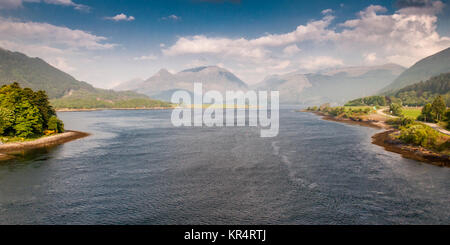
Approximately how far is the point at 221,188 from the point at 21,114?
8087cm

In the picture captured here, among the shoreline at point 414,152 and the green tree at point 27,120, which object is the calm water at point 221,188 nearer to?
the shoreline at point 414,152

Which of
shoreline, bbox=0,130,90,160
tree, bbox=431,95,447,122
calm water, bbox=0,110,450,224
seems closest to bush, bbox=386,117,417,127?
tree, bbox=431,95,447,122

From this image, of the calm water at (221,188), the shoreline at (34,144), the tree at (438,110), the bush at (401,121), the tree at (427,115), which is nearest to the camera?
the calm water at (221,188)

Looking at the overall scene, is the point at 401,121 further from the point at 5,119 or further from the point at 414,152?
the point at 5,119

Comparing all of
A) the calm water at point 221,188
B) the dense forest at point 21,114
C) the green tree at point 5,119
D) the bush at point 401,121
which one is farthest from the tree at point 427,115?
the green tree at point 5,119

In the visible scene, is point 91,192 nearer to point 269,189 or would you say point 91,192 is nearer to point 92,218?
point 92,218

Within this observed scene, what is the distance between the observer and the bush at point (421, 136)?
76.0 meters

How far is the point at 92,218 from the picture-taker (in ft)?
115

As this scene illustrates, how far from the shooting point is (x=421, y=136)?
258 feet

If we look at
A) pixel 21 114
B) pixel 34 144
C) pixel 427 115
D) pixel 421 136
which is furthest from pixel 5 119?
pixel 427 115

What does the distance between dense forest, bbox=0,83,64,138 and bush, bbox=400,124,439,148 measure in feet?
414

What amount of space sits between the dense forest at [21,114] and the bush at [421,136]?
126 metres
